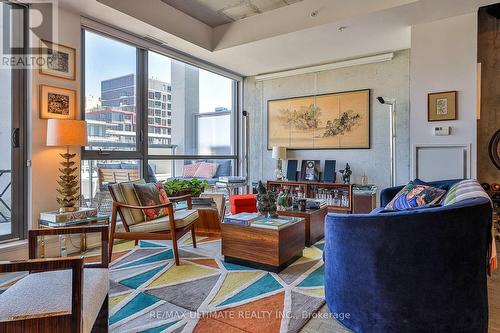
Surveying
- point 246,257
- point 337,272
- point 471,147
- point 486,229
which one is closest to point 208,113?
point 246,257

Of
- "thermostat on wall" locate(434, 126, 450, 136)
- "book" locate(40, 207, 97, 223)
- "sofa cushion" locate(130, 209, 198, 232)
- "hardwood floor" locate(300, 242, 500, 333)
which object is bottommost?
"hardwood floor" locate(300, 242, 500, 333)

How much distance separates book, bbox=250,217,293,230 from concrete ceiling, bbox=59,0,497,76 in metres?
2.60

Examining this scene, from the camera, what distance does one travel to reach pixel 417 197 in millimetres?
2566

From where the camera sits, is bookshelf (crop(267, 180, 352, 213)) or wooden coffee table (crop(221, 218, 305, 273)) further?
bookshelf (crop(267, 180, 352, 213))

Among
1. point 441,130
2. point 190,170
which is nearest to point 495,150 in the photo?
point 441,130

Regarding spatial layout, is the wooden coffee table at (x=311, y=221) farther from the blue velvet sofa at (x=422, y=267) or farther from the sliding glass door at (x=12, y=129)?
the sliding glass door at (x=12, y=129)

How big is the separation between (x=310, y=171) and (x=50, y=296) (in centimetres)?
470

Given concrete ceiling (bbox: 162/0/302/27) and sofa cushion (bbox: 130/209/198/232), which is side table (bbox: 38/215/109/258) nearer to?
sofa cushion (bbox: 130/209/198/232)

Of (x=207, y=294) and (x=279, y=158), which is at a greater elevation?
(x=279, y=158)

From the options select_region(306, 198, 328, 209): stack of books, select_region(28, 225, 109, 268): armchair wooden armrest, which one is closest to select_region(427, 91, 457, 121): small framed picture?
select_region(306, 198, 328, 209): stack of books

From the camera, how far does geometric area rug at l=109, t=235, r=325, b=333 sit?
192cm

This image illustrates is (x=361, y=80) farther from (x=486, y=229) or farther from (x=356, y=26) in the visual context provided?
(x=486, y=229)

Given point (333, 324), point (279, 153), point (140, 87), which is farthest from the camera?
point (279, 153)

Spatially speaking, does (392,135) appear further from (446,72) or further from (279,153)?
(279,153)
